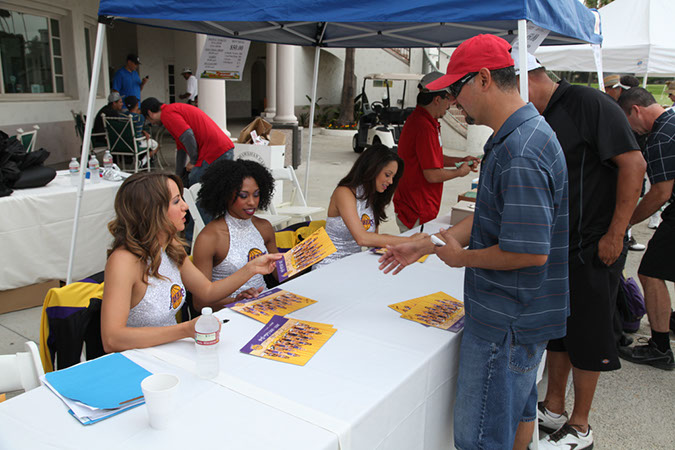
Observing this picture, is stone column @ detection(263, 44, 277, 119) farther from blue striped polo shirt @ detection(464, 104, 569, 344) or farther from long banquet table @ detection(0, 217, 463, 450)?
blue striped polo shirt @ detection(464, 104, 569, 344)

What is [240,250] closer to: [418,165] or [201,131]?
[418,165]

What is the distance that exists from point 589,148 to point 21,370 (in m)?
2.44

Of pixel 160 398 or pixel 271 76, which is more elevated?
pixel 271 76

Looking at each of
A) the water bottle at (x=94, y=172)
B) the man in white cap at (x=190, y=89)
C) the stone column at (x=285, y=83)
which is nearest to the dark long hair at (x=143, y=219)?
the water bottle at (x=94, y=172)

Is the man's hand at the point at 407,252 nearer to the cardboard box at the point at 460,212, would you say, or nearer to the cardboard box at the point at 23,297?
the cardboard box at the point at 460,212

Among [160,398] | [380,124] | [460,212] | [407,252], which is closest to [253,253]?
[407,252]

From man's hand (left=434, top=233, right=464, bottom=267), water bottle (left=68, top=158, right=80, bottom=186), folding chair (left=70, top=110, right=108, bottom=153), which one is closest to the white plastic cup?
man's hand (left=434, top=233, right=464, bottom=267)

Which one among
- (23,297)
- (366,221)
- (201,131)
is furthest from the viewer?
(201,131)

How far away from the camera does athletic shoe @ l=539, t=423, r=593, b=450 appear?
237 centimetres

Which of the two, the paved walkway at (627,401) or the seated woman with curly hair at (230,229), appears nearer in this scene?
the seated woman with curly hair at (230,229)

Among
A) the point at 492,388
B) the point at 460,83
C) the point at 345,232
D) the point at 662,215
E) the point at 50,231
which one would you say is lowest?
the point at 50,231

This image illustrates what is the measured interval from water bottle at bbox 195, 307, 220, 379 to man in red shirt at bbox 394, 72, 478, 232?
2502mm

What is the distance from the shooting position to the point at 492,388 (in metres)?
1.67

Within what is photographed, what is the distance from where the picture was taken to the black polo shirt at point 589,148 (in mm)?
2184
